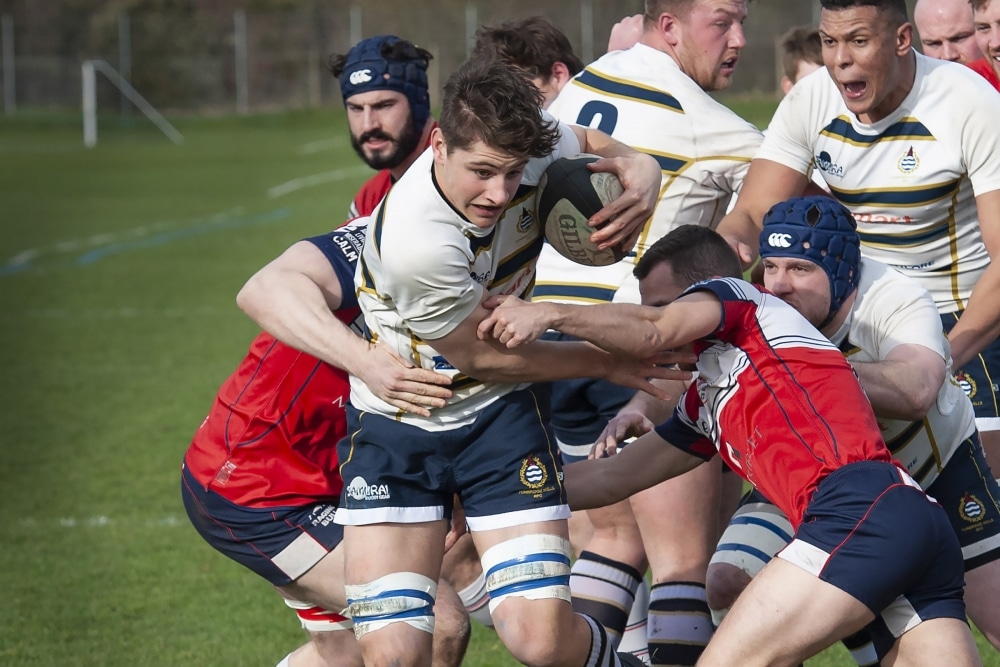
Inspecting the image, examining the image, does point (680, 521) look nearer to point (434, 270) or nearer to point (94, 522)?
point (434, 270)

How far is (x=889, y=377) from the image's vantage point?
379 cm

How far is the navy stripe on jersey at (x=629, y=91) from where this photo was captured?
16.4ft

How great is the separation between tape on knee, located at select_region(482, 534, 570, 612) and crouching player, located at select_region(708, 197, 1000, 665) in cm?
67

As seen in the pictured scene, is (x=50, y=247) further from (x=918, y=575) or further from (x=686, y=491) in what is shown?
(x=918, y=575)

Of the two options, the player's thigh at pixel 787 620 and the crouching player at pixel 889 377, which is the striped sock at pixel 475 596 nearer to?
the crouching player at pixel 889 377

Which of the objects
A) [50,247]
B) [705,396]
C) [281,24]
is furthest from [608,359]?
[281,24]

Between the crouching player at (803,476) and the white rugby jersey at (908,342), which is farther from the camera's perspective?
the white rugby jersey at (908,342)

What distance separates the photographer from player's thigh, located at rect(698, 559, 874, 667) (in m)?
3.47

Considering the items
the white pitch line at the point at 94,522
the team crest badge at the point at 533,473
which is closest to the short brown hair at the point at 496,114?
the team crest badge at the point at 533,473

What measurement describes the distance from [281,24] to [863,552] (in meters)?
43.5

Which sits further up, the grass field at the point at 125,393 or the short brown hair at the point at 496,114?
the short brown hair at the point at 496,114

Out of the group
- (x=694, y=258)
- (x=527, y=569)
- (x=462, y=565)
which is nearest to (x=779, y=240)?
(x=694, y=258)

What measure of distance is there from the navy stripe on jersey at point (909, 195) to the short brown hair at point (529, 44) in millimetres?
1709

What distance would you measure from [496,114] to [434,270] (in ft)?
1.51
